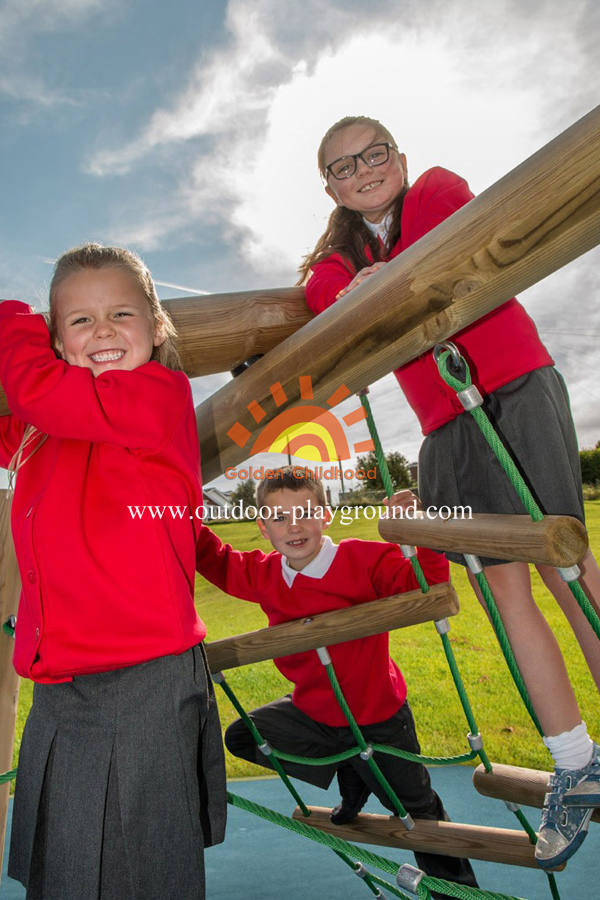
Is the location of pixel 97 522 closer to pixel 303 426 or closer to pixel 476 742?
pixel 303 426

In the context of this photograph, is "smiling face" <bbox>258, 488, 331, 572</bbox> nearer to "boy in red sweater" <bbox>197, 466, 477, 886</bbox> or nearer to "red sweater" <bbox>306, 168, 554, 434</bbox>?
"boy in red sweater" <bbox>197, 466, 477, 886</bbox>

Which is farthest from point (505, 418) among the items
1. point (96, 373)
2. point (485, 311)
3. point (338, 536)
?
point (338, 536)

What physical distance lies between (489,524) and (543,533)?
0.28 ft

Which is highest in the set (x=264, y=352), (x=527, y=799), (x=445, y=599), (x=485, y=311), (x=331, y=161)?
(x=331, y=161)

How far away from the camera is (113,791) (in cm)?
Answer: 80

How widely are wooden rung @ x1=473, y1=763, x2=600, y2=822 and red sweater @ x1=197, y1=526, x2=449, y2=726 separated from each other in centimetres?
41

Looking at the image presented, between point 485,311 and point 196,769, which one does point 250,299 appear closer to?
point 485,311

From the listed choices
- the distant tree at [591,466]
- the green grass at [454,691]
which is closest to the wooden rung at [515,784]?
the green grass at [454,691]

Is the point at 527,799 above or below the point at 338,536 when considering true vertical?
below

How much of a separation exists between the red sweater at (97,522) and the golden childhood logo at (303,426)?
28cm

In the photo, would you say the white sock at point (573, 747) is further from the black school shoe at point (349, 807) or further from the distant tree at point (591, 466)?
the distant tree at point (591, 466)

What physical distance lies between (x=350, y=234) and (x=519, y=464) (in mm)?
602

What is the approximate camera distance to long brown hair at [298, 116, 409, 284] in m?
1.36

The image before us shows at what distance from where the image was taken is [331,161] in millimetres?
1389
